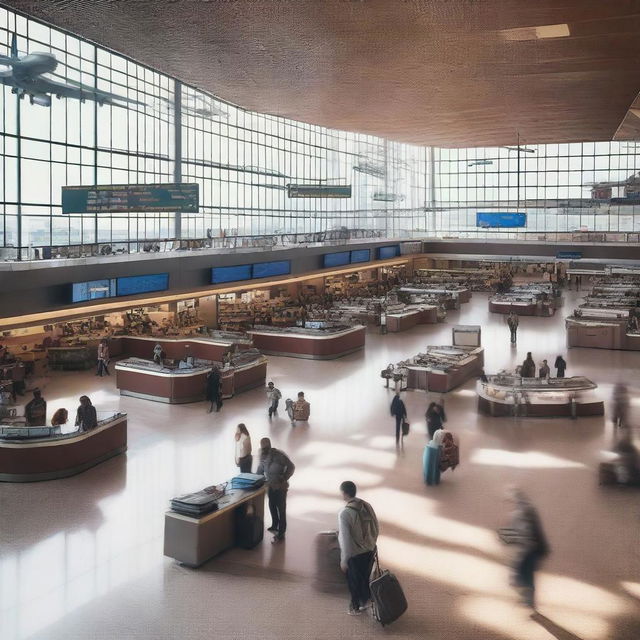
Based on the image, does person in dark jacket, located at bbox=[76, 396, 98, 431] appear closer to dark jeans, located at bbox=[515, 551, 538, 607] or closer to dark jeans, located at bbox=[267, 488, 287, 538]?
dark jeans, located at bbox=[267, 488, 287, 538]

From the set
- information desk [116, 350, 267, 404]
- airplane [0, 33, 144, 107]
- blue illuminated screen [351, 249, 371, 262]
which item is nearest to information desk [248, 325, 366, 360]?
information desk [116, 350, 267, 404]

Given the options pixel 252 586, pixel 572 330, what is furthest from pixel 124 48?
pixel 572 330

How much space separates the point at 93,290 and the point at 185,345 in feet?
12.9

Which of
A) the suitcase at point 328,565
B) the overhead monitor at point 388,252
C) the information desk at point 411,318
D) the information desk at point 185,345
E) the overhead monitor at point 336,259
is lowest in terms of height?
the suitcase at point 328,565

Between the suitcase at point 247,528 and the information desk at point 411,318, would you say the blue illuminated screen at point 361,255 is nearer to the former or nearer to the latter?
the information desk at point 411,318

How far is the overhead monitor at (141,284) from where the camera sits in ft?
73.7

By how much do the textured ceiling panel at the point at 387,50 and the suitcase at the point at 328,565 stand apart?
769 centimetres

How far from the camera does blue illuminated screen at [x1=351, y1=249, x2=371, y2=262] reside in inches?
1594

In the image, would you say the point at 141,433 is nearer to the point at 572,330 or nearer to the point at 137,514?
the point at 137,514

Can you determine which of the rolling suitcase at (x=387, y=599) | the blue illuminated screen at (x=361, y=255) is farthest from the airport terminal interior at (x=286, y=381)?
the blue illuminated screen at (x=361, y=255)

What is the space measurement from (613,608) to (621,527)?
238 centimetres

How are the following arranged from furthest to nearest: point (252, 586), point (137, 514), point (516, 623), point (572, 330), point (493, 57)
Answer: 1. point (572, 330)
2. point (493, 57)
3. point (137, 514)
4. point (252, 586)
5. point (516, 623)

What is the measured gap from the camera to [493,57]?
14.6 m

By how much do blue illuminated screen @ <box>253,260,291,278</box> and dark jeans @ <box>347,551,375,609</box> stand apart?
76.0ft
